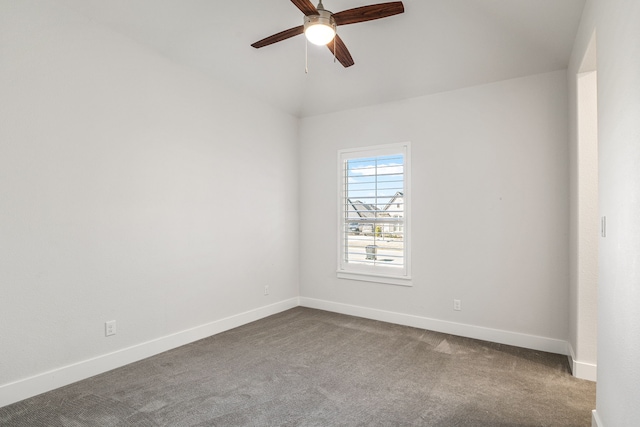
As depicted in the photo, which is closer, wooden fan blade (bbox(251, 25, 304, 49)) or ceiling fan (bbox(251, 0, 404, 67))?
ceiling fan (bbox(251, 0, 404, 67))

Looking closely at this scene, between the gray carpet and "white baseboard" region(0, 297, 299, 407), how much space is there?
75 mm

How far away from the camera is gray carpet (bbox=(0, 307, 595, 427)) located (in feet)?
7.32

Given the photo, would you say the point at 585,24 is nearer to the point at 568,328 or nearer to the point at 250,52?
the point at 568,328

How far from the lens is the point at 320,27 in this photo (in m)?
2.28

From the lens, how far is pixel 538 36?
3.00 metres

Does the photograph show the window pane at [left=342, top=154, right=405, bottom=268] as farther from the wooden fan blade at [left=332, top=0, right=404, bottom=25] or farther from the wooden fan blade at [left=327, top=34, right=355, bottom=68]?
the wooden fan blade at [left=332, top=0, right=404, bottom=25]

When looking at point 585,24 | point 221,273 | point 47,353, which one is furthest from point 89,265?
point 585,24

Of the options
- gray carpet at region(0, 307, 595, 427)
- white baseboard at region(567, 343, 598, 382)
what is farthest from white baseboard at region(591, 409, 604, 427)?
white baseboard at region(567, 343, 598, 382)

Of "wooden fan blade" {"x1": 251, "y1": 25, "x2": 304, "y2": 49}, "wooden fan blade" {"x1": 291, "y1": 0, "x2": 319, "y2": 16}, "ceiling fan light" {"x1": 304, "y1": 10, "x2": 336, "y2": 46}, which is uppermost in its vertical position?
"wooden fan blade" {"x1": 251, "y1": 25, "x2": 304, "y2": 49}

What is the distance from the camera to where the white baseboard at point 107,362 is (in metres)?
2.42

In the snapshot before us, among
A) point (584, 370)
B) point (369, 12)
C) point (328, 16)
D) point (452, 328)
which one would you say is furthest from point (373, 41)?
point (584, 370)

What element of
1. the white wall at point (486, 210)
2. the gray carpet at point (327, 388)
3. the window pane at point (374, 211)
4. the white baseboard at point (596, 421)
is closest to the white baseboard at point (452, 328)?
the white wall at point (486, 210)

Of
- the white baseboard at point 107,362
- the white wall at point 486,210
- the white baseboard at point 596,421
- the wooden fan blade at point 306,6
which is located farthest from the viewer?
the white wall at point 486,210

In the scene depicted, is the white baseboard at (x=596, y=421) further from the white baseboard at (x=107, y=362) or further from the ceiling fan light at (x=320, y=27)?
the white baseboard at (x=107, y=362)
